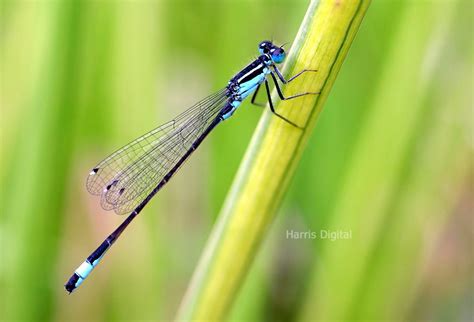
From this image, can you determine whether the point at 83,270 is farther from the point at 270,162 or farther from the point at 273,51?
the point at 270,162

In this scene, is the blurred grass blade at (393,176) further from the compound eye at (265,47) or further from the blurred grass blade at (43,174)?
the blurred grass blade at (43,174)

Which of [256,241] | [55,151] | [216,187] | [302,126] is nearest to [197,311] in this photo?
[256,241]

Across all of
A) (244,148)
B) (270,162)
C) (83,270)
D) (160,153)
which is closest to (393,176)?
(244,148)

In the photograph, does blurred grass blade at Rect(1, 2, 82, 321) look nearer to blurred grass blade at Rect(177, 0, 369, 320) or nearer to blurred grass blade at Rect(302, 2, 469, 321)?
blurred grass blade at Rect(177, 0, 369, 320)

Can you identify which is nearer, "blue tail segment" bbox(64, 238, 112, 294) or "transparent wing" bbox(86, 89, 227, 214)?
"blue tail segment" bbox(64, 238, 112, 294)

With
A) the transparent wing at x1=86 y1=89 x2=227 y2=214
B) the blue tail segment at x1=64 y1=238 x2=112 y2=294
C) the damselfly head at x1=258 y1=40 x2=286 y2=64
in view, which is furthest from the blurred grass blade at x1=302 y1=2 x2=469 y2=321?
the blue tail segment at x1=64 y1=238 x2=112 y2=294

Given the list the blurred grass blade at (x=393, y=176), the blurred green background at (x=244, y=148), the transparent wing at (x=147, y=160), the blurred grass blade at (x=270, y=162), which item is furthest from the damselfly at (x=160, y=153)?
the blurred grass blade at (x=270, y=162)

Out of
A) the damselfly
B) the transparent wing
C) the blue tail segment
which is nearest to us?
the blue tail segment

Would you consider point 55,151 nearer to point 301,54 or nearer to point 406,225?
point 301,54
